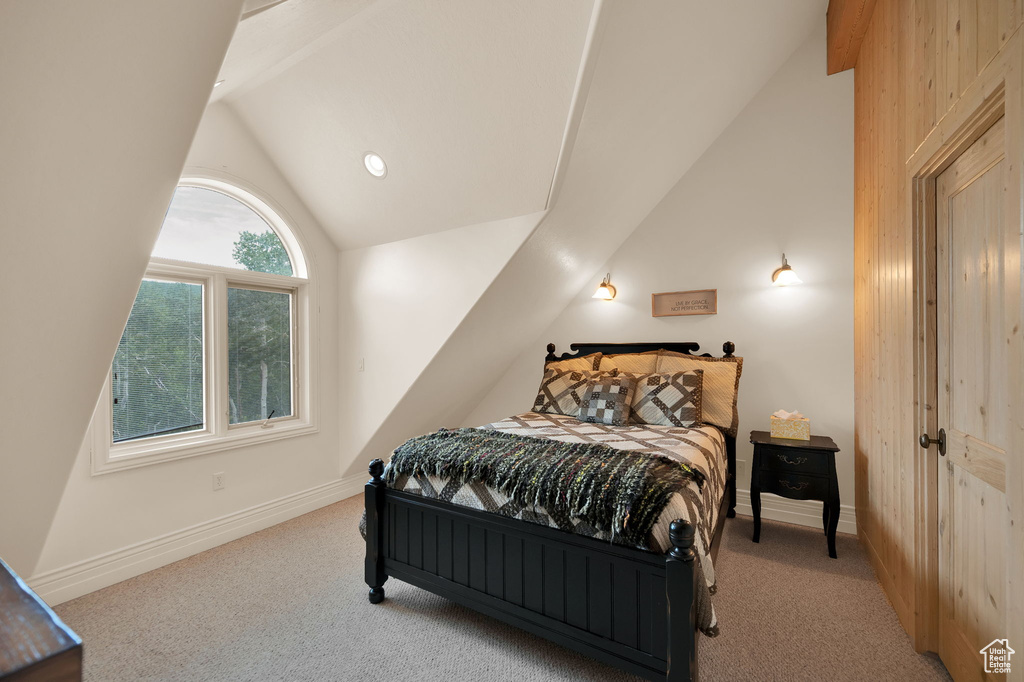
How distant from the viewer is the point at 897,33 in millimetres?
2072

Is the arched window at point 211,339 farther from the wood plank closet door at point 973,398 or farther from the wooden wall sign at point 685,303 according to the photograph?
the wood plank closet door at point 973,398

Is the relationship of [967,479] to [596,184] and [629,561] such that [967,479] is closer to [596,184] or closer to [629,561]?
[629,561]

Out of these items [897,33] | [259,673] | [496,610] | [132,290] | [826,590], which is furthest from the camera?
[826,590]

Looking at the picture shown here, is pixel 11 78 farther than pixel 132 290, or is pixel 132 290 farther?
pixel 132 290

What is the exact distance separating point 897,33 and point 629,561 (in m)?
2.51

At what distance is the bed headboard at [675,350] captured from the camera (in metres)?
2.95

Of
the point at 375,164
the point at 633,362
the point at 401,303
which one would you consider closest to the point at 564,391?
the point at 633,362

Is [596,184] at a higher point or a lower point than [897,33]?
→ lower

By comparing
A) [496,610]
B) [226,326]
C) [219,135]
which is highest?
[219,135]

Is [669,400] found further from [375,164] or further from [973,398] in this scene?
[375,164]

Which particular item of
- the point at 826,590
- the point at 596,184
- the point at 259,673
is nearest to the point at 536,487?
the point at 259,673

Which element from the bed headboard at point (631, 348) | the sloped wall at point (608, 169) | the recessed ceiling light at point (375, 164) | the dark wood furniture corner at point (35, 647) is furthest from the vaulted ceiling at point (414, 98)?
the dark wood furniture corner at point (35, 647)

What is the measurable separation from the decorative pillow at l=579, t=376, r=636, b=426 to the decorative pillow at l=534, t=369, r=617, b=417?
10 centimetres

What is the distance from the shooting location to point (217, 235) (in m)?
2.92
